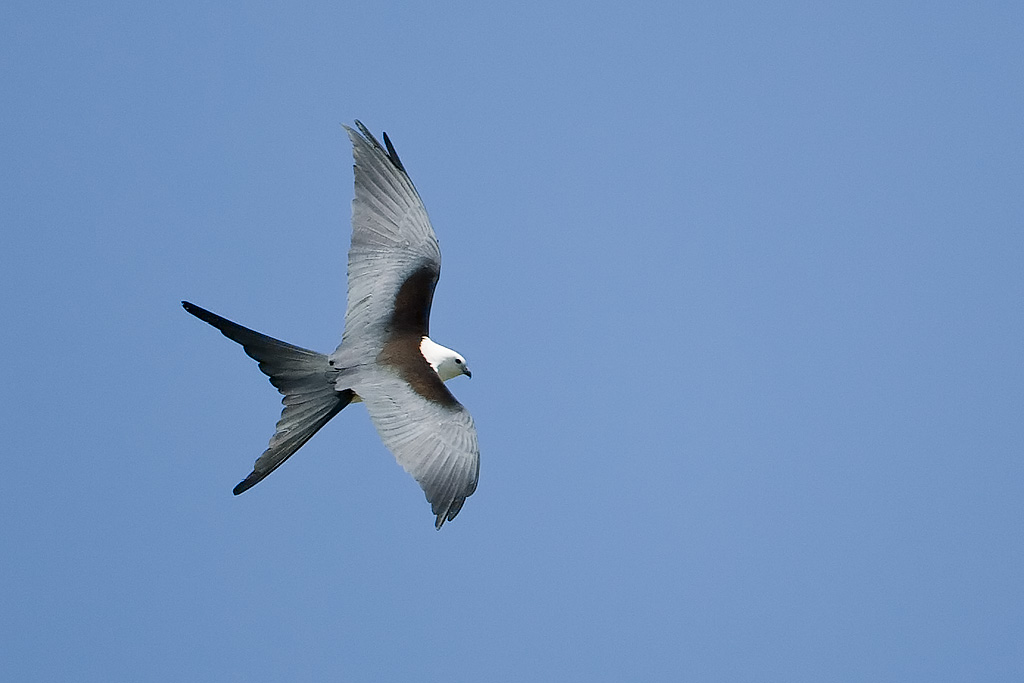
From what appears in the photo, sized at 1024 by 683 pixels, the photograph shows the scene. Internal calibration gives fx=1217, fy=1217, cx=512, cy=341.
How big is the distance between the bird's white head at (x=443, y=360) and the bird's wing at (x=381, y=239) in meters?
0.15

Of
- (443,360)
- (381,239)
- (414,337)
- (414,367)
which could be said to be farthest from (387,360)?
(381,239)

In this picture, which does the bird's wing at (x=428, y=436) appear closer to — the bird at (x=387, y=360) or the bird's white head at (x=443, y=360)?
the bird at (x=387, y=360)

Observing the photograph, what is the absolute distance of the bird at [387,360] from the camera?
907 cm

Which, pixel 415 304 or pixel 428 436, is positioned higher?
pixel 415 304

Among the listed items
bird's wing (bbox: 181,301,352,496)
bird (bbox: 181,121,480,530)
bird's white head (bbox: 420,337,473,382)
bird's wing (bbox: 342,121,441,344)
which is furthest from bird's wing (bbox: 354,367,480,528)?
bird's wing (bbox: 342,121,441,344)

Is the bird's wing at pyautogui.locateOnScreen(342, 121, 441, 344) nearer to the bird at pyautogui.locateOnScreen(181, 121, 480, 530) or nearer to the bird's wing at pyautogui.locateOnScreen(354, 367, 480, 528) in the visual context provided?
the bird at pyautogui.locateOnScreen(181, 121, 480, 530)

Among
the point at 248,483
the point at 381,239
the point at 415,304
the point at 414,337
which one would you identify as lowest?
the point at 248,483

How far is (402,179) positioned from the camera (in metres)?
10.5

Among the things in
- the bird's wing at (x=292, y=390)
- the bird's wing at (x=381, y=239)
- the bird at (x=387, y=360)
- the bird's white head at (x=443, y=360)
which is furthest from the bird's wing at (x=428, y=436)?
the bird's wing at (x=381, y=239)

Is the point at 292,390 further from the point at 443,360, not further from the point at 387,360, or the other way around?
the point at 443,360

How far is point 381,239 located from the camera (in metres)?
10.4

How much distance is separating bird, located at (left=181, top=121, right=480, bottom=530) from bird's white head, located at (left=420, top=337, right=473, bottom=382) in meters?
0.01

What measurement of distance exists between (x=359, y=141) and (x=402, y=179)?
517 mm

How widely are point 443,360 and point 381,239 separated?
1.17 m
